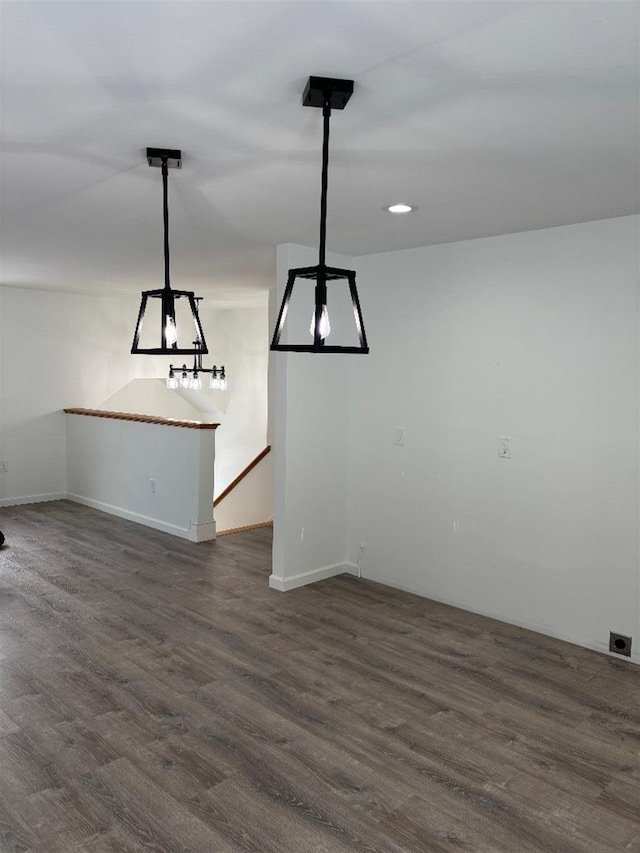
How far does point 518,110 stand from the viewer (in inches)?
76.4

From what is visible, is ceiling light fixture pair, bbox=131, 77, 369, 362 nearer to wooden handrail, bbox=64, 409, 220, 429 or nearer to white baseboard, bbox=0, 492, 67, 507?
wooden handrail, bbox=64, 409, 220, 429

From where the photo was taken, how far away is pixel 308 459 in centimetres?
434

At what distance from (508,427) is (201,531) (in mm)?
2908

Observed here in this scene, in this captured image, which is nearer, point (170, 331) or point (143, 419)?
point (170, 331)

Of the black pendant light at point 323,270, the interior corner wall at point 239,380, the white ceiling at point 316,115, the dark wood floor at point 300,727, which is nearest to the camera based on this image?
the white ceiling at point 316,115

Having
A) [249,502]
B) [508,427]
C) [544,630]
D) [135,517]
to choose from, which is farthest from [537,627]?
[135,517]

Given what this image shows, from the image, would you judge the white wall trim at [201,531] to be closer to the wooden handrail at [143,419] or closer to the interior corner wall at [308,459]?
the wooden handrail at [143,419]

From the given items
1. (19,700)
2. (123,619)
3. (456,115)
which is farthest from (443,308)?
(19,700)

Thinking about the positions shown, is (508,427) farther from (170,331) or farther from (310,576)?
(170,331)

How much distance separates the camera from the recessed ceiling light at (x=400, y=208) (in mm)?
3066

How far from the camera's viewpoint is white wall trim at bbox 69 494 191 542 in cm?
569

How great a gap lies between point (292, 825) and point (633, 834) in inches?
43.8

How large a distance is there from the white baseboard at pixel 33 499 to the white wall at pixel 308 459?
3.71m

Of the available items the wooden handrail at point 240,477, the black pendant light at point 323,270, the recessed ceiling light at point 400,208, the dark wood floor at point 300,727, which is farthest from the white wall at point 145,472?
the black pendant light at point 323,270
